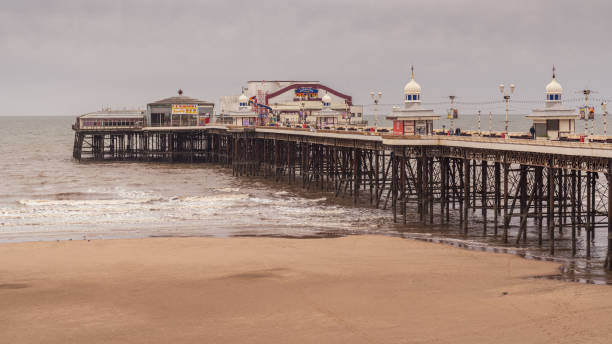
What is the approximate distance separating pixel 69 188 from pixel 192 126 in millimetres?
35639

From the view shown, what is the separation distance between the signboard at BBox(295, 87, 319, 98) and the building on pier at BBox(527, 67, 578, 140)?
64.6 m

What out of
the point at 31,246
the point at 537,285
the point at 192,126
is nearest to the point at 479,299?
the point at 537,285

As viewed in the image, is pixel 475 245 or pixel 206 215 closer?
pixel 475 245

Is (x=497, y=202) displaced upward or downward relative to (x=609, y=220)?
downward

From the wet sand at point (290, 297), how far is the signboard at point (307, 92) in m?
67.6

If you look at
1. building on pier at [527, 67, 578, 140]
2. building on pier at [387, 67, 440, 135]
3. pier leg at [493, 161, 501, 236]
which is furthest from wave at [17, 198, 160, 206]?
building on pier at [527, 67, 578, 140]

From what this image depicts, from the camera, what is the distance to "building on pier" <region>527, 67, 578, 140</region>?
36688 millimetres

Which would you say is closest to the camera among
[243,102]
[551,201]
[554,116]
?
[551,201]

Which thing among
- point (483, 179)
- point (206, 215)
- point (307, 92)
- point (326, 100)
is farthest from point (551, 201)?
point (307, 92)

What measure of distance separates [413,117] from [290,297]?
20770 mm

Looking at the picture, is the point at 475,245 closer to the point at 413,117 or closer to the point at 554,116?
the point at 554,116

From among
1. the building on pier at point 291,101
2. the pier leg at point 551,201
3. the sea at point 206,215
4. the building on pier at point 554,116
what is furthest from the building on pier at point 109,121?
the pier leg at point 551,201

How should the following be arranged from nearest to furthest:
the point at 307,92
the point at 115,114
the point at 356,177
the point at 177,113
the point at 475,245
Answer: the point at 475,245, the point at 356,177, the point at 307,92, the point at 177,113, the point at 115,114

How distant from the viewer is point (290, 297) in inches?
1005
